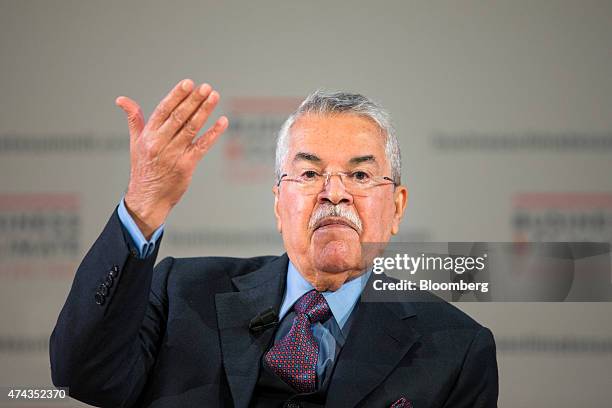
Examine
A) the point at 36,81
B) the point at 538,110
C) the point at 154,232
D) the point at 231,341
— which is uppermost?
the point at 36,81

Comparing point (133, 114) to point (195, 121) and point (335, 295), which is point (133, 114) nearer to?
point (195, 121)

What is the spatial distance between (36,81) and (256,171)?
1063 millimetres

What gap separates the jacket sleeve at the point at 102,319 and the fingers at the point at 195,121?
23 centimetres

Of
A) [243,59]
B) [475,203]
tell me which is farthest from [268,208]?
[475,203]

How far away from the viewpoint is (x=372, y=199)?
2.26 meters

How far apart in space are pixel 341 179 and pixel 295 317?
387 millimetres

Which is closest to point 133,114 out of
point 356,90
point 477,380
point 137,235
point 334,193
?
point 137,235

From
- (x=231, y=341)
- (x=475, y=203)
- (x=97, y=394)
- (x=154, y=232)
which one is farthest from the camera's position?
(x=475, y=203)

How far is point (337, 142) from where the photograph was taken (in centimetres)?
224

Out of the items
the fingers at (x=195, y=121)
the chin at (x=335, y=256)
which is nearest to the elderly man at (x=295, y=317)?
the chin at (x=335, y=256)

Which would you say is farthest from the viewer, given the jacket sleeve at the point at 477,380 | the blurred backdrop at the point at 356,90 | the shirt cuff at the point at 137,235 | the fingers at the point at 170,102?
the blurred backdrop at the point at 356,90

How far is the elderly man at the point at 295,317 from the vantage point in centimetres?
190

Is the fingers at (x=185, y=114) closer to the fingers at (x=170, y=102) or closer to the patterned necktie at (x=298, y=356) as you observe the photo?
the fingers at (x=170, y=102)

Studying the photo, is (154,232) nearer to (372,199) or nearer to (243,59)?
(372,199)
